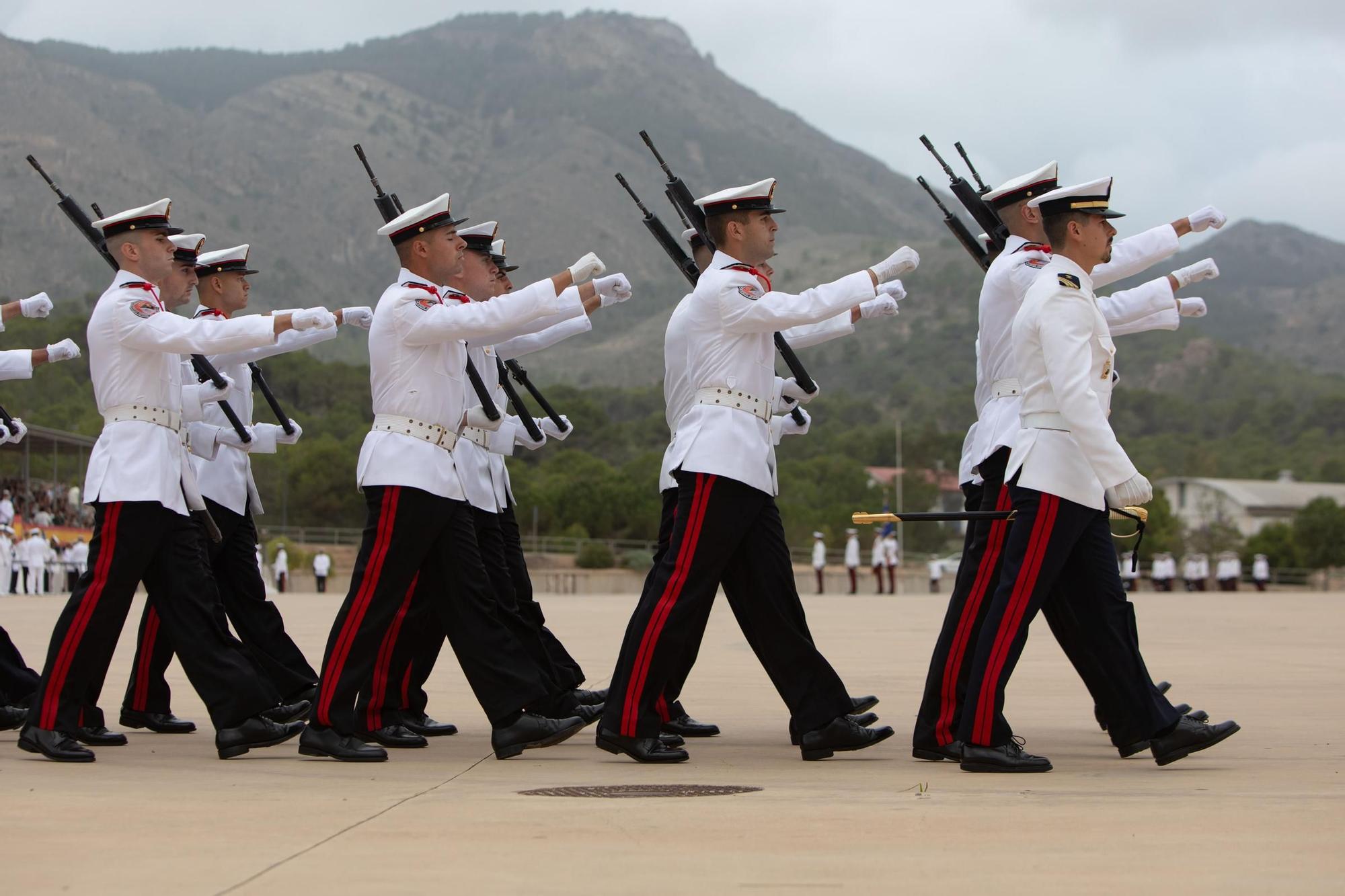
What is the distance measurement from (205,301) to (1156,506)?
209ft

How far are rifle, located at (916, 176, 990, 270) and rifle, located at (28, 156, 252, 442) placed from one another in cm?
319

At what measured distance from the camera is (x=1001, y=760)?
5.97m

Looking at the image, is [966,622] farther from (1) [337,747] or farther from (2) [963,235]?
(1) [337,747]

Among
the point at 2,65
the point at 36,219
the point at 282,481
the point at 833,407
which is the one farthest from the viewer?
the point at 2,65

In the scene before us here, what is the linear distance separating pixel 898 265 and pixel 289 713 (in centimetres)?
320

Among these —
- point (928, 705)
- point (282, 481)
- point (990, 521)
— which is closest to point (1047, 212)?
point (990, 521)

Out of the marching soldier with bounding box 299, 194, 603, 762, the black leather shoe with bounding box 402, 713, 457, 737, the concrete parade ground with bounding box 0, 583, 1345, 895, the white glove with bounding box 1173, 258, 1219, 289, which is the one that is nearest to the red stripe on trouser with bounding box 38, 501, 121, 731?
the concrete parade ground with bounding box 0, 583, 1345, 895

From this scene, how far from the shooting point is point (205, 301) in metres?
8.41

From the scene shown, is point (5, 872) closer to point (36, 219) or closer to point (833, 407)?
point (833, 407)

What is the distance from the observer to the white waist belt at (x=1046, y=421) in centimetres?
616

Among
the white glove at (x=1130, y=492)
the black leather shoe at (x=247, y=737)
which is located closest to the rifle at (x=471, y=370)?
the black leather shoe at (x=247, y=737)

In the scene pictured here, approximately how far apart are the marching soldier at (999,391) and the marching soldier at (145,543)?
236 cm

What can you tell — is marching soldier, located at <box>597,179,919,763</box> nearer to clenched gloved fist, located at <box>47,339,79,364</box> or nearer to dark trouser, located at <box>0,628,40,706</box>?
dark trouser, located at <box>0,628,40,706</box>

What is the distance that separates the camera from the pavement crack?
12.8 ft
